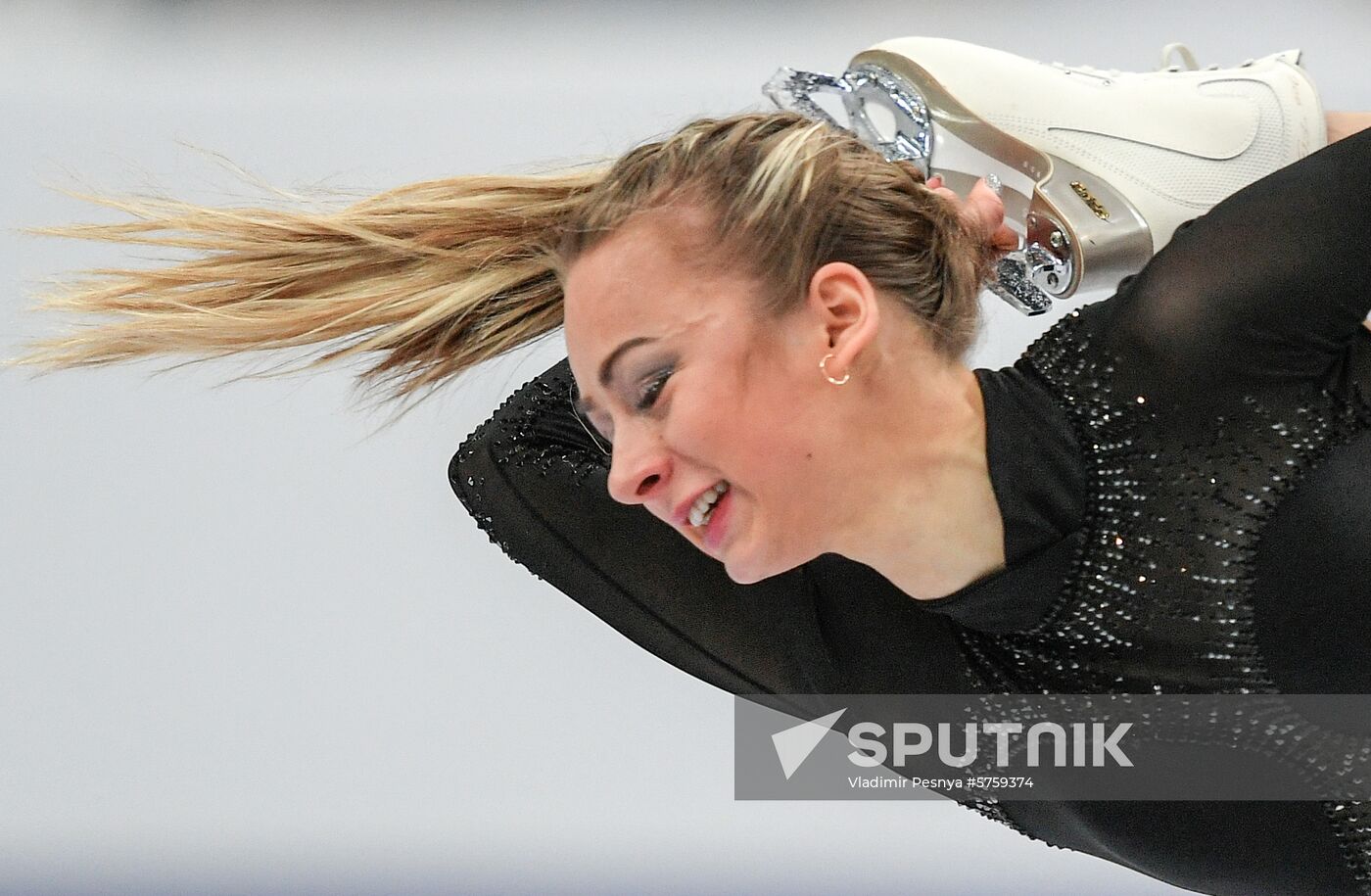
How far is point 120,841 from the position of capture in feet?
5.96

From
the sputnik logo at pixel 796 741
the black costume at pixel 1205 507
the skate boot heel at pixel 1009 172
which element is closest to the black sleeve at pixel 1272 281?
the black costume at pixel 1205 507

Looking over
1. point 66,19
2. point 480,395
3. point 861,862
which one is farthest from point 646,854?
point 66,19

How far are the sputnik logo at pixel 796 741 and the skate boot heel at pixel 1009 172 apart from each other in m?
0.48

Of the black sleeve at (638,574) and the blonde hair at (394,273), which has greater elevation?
the blonde hair at (394,273)

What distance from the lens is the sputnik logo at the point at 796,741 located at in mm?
1422

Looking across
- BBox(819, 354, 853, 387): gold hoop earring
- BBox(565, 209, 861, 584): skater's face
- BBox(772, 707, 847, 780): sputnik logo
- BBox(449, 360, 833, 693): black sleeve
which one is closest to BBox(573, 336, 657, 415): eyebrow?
BBox(565, 209, 861, 584): skater's face

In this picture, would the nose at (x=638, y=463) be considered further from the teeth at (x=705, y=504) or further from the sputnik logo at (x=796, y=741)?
the sputnik logo at (x=796, y=741)

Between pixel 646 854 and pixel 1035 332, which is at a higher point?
pixel 1035 332

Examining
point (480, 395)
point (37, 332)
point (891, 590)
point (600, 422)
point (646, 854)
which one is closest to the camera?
point (600, 422)

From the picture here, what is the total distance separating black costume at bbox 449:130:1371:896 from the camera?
0.92 meters

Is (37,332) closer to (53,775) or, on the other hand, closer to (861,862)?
(53,775)

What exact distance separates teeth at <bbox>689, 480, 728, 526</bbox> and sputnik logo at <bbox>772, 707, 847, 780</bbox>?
0.43 m

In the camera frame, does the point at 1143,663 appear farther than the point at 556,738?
No

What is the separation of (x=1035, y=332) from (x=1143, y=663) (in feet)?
2.34
